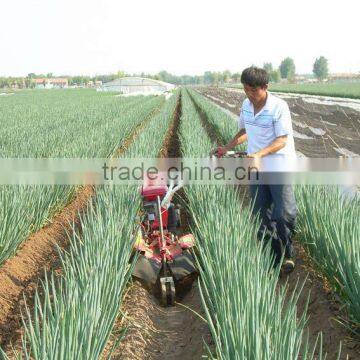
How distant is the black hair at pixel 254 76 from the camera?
118 inches

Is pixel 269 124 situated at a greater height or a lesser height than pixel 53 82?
lesser

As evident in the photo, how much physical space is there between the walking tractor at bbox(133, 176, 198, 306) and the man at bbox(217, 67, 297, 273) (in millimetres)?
538

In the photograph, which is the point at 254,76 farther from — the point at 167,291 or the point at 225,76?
the point at 225,76

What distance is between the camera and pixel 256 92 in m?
3.09

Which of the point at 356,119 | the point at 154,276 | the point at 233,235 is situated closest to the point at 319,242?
the point at 233,235

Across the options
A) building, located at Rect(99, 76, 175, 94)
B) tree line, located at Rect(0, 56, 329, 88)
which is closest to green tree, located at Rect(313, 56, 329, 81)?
tree line, located at Rect(0, 56, 329, 88)

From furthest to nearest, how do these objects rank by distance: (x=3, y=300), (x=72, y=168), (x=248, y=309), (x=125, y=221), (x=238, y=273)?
(x=72, y=168) → (x=125, y=221) → (x=3, y=300) → (x=238, y=273) → (x=248, y=309)

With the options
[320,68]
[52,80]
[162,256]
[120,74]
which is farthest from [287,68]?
[162,256]

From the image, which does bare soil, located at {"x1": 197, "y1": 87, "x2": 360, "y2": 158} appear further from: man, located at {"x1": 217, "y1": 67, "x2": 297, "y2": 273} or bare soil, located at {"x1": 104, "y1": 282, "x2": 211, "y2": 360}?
bare soil, located at {"x1": 104, "y1": 282, "x2": 211, "y2": 360}

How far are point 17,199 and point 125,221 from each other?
38.1 inches

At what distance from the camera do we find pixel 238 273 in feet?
7.56

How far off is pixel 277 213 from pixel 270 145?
1.64 ft

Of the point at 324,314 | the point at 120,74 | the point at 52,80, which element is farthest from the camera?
the point at 52,80

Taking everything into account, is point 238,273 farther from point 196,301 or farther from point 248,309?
point 196,301
